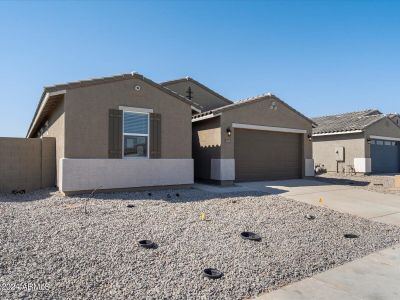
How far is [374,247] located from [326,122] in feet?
66.3

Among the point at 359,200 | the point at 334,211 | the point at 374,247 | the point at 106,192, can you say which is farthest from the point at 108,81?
the point at 359,200

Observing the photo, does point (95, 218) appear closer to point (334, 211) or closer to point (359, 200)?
point (334, 211)

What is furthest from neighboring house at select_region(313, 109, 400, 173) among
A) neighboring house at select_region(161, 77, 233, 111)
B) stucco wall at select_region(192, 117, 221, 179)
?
stucco wall at select_region(192, 117, 221, 179)

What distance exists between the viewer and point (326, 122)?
2441 centimetres

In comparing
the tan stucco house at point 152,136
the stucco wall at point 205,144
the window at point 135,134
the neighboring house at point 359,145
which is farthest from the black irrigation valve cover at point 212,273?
the neighboring house at point 359,145

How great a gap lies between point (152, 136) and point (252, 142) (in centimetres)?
567

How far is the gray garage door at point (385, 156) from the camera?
2111 cm

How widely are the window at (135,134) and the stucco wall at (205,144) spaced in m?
3.58

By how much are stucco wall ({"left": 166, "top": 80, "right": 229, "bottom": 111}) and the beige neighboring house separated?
10.5 feet

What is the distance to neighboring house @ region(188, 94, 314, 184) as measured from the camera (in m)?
13.0

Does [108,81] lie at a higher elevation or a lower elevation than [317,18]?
lower

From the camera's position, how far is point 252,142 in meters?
14.4

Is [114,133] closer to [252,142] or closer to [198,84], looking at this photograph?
[252,142]

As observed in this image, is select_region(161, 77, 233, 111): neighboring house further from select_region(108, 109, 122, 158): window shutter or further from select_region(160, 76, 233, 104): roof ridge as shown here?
select_region(108, 109, 122, 158): window shutter
